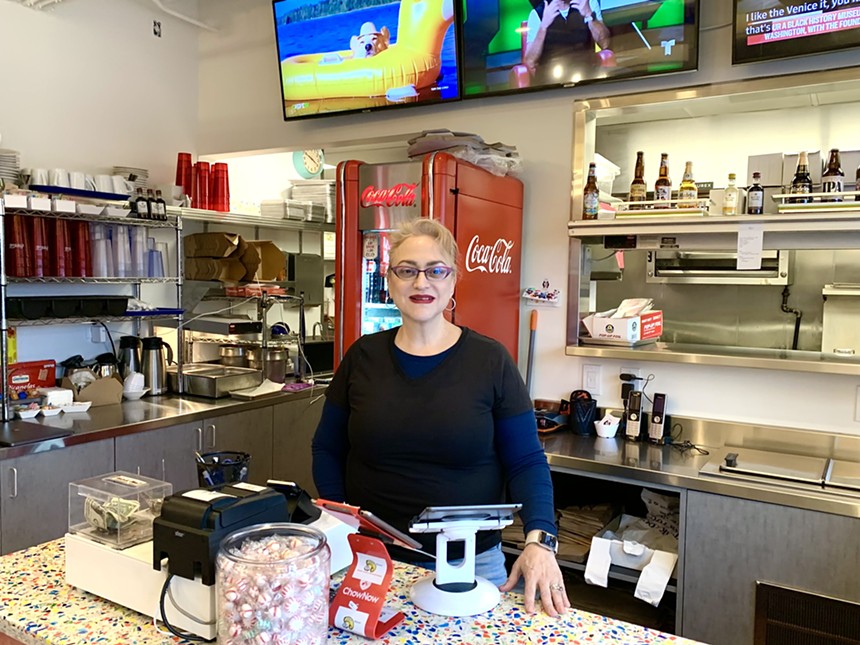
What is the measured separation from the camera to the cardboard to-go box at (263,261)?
4141 mm

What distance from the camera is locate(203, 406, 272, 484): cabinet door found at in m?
3.36

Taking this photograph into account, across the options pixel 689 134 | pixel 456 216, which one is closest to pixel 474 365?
pixel 456 216

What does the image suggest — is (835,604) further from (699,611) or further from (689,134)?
(689,134)

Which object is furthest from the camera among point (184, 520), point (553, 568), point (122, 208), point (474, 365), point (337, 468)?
point (122, 208)

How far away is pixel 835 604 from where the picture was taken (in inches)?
85.2

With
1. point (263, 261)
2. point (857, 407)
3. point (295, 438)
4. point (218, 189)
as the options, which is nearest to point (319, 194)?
point (263, 261)

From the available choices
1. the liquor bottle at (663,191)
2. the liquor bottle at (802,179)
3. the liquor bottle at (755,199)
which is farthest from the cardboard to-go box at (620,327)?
the liquor bottle at (802,179)

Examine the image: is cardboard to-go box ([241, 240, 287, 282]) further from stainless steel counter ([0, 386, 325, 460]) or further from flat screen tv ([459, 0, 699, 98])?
flat screen tv ([459, 0, 699, 98])

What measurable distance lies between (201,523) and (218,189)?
322 cm

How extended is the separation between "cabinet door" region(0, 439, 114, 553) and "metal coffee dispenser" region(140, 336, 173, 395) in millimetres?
860

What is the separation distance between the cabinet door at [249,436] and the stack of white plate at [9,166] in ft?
4.62

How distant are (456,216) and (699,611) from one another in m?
1.70

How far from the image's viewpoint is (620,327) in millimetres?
3002

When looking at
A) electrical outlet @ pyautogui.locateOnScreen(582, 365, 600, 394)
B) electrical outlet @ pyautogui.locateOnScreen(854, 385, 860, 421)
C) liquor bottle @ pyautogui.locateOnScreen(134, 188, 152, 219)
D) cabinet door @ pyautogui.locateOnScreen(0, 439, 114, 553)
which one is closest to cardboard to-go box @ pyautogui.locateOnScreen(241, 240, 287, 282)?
liquor bottle @ pyautogui.locateOnScreen(134, 188, 152, 219)
